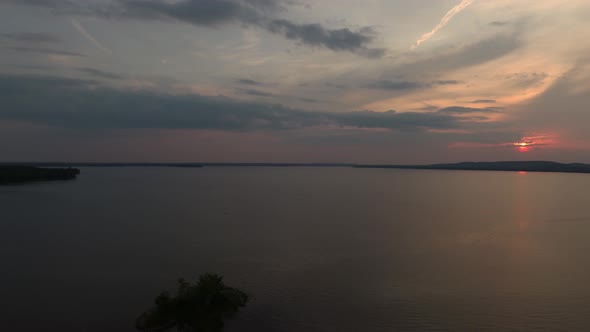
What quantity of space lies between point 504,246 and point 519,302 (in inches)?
409

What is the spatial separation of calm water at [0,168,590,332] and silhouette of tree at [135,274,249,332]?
49cm

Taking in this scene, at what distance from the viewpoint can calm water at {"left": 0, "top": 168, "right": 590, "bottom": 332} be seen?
13.1m

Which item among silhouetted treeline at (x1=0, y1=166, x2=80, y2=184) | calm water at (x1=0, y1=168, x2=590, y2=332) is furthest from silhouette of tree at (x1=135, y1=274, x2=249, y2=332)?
silhouetted treeline at (x1=0, y1=166, x2=80, y2=184)

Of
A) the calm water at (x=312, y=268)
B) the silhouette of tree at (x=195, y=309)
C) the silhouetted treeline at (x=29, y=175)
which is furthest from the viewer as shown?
the silhouetted treeline at (x=29, y=175)

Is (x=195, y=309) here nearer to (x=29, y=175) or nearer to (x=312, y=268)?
(x=312, y=268)

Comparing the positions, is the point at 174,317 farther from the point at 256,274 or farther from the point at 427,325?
the point at 427,325

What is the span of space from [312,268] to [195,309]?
6.96 metres

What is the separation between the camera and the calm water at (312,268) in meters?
13.1

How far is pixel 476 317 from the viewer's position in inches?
525

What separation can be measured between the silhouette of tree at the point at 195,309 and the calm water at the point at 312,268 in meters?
0.49

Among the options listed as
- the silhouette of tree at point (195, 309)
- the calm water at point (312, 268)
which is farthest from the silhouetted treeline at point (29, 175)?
the silhouette of tree at point (195, 309)

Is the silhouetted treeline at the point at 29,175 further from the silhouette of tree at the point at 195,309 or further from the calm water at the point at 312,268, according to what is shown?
the silhouette of tree at the point at 195,309

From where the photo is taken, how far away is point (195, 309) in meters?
12.5

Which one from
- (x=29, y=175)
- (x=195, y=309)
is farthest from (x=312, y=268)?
(x=29, y=175)
